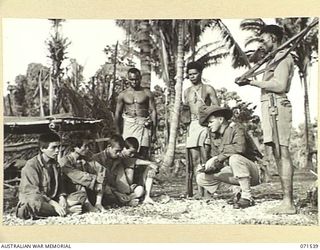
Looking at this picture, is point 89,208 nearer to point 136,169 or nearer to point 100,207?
point 100,207

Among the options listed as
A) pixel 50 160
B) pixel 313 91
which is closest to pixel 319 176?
pixel 313 91

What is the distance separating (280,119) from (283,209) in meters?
0.27

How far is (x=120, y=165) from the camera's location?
68.0 inches

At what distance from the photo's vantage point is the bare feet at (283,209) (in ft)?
5.55

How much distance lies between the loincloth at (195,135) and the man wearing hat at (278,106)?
0.59 feet

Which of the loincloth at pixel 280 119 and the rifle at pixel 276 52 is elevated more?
the rifle at pixel 276 52

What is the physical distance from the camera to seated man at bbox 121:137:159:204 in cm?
173

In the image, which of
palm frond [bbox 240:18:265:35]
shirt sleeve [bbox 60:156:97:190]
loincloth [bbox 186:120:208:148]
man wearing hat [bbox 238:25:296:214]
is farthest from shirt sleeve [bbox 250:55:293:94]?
shirt sleeve [bbox 60:156:97:190]

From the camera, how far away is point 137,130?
5.68 feet

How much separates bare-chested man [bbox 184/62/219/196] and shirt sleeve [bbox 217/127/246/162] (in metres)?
0.06

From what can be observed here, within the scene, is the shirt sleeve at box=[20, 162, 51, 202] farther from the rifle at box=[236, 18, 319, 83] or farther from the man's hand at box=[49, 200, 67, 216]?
the rifle at box=[236, 18, 319, 83]

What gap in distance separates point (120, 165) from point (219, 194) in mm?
317

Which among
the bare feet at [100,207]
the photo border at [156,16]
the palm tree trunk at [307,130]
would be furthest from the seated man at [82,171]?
the palm tree trunk at [307,130]

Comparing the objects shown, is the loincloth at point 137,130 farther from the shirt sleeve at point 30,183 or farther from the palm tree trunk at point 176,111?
the shirt sleeve at point 30,183
